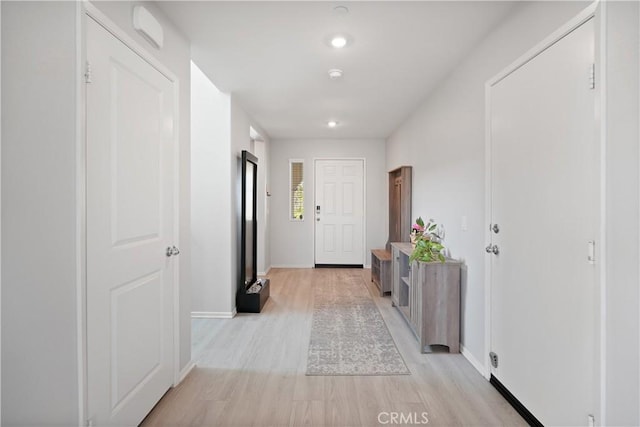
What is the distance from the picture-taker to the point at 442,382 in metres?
2.31

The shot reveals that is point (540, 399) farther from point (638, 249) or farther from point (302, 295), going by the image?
point (302, 295)

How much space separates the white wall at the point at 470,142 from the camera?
6.33 ft

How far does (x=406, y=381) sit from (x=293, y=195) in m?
4.54

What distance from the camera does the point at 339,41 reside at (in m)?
2.43

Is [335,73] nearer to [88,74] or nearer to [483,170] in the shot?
[483,170]

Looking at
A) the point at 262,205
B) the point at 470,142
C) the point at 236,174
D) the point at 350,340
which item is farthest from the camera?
the point at 262,205

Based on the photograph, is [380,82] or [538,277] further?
[380,82]

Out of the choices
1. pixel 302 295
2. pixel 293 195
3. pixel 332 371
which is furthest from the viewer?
pixel 293 195

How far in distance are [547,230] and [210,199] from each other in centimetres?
305

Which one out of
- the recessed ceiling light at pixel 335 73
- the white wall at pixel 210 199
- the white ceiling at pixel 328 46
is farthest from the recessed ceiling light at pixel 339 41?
the white wall at pixel 210 199

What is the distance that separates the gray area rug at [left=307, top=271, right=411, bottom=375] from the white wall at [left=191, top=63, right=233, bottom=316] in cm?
110

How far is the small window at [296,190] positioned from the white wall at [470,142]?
119 inches

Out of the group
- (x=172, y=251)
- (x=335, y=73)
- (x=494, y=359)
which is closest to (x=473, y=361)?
(x=494, y=359)

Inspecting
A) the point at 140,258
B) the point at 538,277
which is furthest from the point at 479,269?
the point at 140,258
